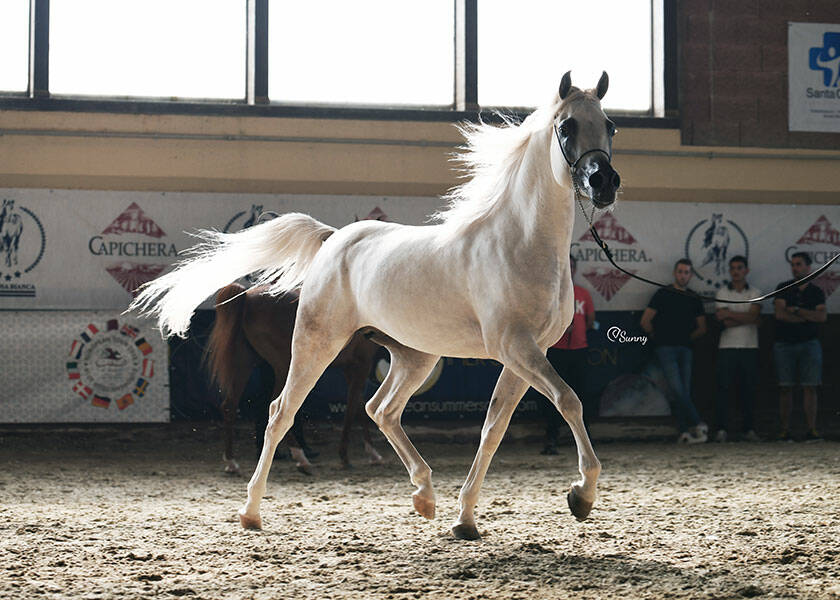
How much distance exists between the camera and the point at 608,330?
29.8ft

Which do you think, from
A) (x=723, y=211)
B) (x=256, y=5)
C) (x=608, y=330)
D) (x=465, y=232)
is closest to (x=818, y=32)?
(x=723, y=211)

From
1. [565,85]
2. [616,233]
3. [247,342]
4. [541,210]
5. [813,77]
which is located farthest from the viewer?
[813,77]

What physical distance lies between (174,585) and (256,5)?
688cm

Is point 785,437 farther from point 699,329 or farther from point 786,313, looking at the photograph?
point 699,329

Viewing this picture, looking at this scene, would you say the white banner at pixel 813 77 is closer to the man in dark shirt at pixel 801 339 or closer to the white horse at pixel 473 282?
the man in dark shirt at pixel 801 339

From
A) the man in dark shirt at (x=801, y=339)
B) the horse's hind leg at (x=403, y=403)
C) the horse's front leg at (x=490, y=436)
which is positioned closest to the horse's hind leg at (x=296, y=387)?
the horse's hind leg at (x=403, y=403)

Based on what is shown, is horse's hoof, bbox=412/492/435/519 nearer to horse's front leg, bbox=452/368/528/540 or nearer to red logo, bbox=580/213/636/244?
horse's front leg, bbox=452/368/528/540

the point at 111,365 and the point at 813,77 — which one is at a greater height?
the point at 813,77

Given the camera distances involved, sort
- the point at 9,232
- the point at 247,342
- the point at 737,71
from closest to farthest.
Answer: the point at 247,342 < the point at 9,232 < the point at 737,71

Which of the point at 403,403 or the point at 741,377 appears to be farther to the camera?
the point at 741,377

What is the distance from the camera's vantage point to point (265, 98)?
899cm

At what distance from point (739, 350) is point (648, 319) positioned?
0.97 meters

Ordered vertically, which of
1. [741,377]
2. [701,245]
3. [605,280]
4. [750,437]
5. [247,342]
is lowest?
[750,437]

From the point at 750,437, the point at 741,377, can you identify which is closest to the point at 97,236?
the point at 741,377
